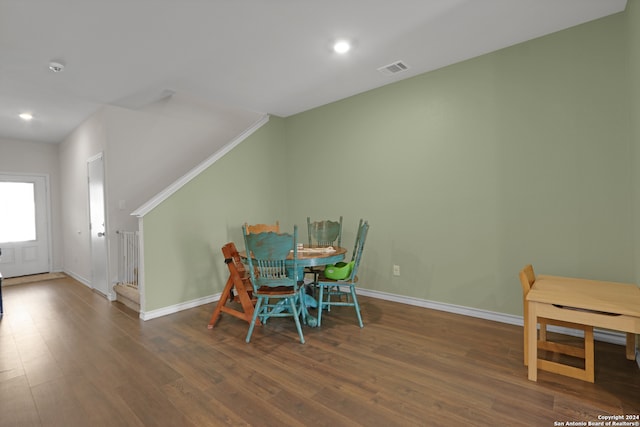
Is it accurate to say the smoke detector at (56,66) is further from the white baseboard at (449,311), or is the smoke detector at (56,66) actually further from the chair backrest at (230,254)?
the white baseboard at (449,311)

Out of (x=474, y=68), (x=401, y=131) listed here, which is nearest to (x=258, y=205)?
(x=401, y=131)

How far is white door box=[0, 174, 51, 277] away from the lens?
5.83m

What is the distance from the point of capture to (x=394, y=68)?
3.46 metres

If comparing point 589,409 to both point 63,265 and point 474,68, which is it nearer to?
point 474,68

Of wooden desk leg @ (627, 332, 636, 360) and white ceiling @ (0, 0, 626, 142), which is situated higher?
white ceiling @ (0, 0, 626, 142)

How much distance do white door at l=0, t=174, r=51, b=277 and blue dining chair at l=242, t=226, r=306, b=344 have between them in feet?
18.8

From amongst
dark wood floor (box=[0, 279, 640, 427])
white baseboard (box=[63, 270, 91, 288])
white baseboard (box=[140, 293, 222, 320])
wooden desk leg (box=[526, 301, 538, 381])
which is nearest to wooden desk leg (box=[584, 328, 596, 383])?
dark wood floor (box=[0, 279, 640, 427])

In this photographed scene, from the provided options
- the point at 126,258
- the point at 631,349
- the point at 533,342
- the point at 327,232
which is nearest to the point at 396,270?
the point at 327,232

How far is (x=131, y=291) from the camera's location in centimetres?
393

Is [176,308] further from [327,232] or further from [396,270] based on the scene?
[396,270]

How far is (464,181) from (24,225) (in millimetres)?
7603

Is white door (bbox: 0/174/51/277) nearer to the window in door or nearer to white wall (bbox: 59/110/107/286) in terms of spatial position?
the window in door

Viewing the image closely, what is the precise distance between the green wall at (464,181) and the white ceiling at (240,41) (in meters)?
0.34

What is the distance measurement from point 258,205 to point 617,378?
13.6 feet
